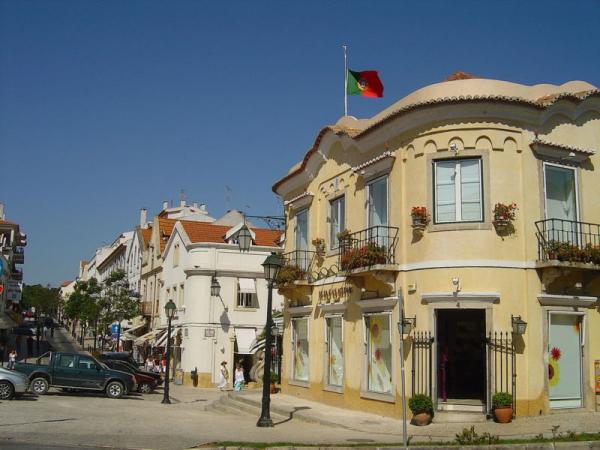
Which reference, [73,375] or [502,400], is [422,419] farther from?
[73,375]

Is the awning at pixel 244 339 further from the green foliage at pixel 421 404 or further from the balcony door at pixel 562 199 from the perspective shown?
the balcony door at pixel 562 199

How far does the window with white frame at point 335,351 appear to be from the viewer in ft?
70.1

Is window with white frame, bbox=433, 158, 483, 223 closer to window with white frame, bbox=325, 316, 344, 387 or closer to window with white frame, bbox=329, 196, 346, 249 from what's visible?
window with white frame, bbox=329, 196, 346, 249

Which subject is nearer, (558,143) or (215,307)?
(558,143)

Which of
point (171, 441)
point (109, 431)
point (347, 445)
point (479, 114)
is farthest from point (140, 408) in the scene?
point (479, 114)

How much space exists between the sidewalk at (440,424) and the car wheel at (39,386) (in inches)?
419

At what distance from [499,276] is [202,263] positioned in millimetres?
23755

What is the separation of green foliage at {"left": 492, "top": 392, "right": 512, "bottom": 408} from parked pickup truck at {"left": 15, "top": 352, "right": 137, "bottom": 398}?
1608cm

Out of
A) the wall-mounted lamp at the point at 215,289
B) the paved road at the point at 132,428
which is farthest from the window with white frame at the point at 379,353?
the wall-mounted lamp at the point at 215,289

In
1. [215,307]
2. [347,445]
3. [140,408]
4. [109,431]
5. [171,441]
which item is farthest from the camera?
[215,307]

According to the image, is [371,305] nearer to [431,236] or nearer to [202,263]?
[431,236]

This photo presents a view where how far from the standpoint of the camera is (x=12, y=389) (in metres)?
23.2

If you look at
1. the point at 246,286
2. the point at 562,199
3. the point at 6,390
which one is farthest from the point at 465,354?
the point at 246,286

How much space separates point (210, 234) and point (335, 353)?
839 inches
